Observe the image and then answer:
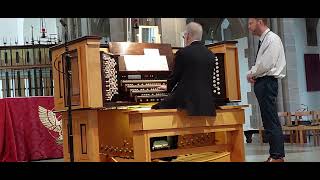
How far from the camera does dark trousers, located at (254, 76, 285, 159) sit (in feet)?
16.0

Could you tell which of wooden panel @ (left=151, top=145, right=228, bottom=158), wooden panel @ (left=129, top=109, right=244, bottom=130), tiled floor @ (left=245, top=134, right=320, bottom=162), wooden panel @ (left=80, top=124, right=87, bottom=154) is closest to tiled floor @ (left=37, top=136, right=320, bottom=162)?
tiled floor @ (left=245, top=134, right=320, bottom=162)

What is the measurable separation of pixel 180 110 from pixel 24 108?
348cm

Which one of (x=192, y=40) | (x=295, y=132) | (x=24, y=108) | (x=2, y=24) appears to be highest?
(x=2, y=24)

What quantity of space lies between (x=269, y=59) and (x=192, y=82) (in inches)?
32.6

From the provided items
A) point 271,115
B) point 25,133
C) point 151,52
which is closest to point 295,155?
point 271,115

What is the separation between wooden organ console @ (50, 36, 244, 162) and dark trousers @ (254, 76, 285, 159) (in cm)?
33

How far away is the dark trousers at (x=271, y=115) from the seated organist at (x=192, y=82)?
52 cm

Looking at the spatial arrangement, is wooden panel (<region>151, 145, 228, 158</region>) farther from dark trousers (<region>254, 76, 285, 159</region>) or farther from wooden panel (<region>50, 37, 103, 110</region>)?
wooden panel (<region>50, 37, 103, 110</region>)

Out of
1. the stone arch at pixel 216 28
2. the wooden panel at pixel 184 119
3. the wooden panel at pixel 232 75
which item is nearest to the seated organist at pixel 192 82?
the wooden panel at pixel 184 119

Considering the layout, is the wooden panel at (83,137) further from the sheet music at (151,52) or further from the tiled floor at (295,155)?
the tiled floor at (295,155)

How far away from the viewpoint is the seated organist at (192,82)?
4738mm
